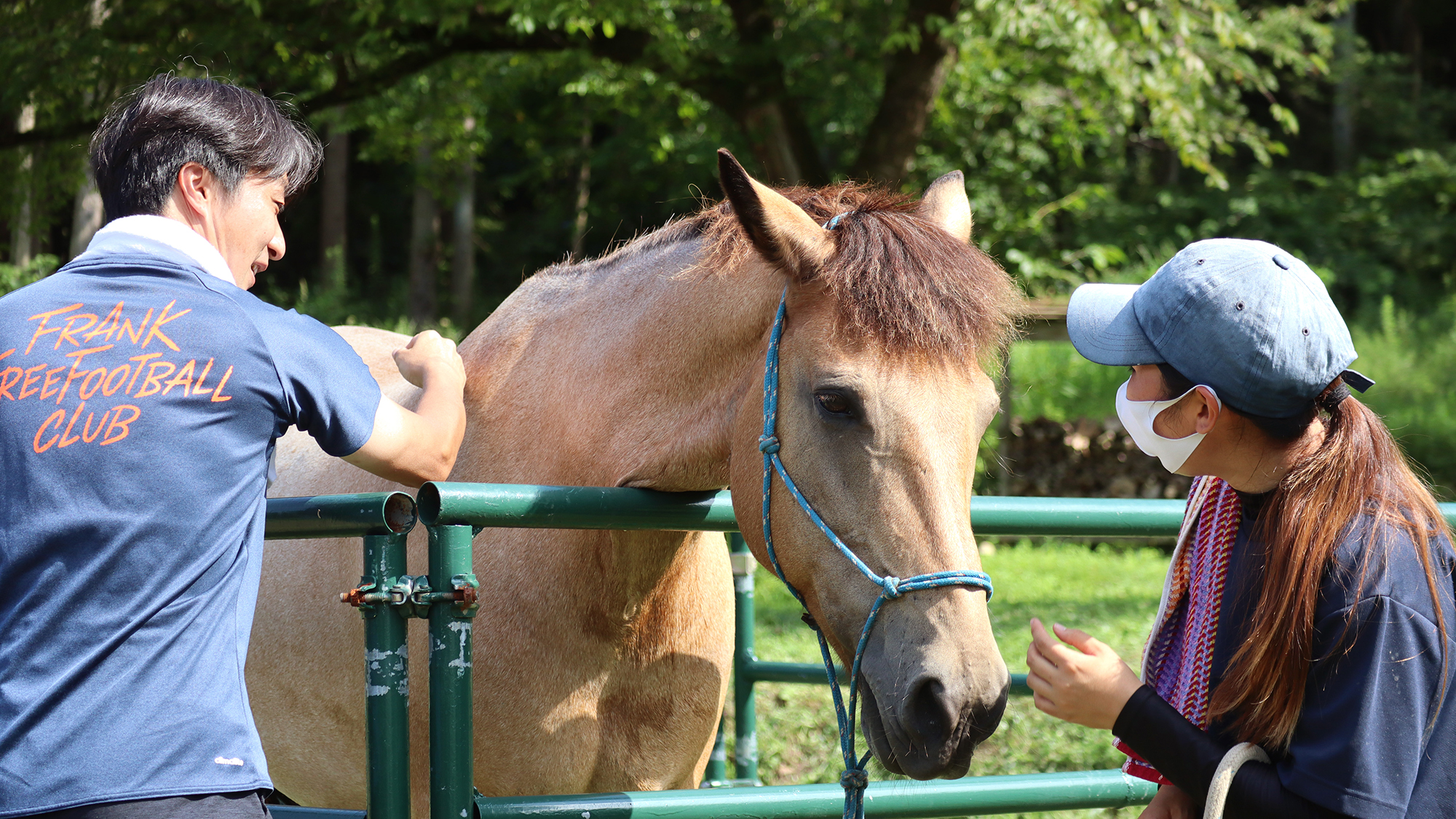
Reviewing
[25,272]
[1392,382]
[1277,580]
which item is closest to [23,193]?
[25,272]

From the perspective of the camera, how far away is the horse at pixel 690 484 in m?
1.90

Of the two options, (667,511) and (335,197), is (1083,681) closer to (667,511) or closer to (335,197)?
(667,511)

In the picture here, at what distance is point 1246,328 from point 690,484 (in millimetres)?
1091

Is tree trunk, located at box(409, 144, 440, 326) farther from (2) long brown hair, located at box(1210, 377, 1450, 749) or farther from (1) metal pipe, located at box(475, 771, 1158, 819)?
(2) long brown hair, located at box(1210, 377, 1450, 749)

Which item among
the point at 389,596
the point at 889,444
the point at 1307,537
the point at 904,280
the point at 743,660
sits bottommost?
the point at 743,660

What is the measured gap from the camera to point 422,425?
1.93 meters

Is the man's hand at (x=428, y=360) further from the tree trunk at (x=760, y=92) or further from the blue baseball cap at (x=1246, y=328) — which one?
the tree trunk at (x=760, y=92)

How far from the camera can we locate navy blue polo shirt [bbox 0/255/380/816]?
1432mm

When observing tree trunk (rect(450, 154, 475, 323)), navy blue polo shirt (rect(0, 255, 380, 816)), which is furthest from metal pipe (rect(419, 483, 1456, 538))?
tree trunk (rect(450, 154, 475, 323))

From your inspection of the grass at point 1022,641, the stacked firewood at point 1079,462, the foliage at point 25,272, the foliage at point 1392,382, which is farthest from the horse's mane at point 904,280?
the stacked firewood at point 1079,462

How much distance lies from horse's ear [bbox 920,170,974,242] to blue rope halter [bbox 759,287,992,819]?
41cm

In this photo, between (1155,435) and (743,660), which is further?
(743,660)

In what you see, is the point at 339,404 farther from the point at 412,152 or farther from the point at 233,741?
the point at 412,152

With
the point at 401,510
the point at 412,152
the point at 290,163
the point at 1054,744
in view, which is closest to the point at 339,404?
the point at 401,510
